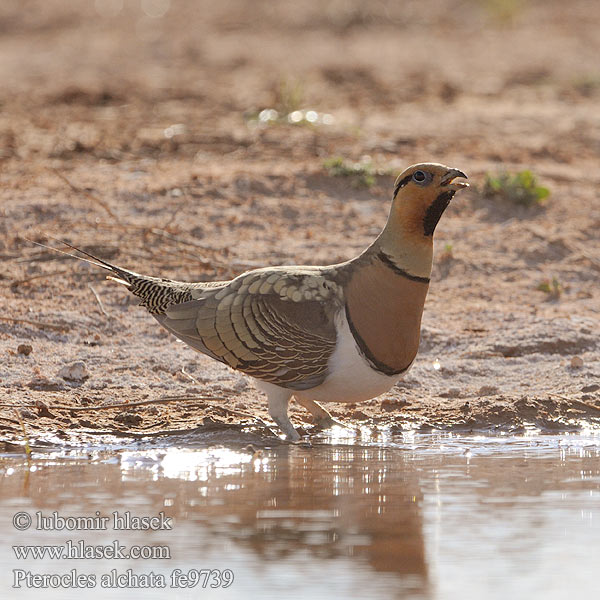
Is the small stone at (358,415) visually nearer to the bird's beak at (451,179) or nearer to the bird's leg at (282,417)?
the bird's leg at (282,417)

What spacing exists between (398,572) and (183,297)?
2.33m

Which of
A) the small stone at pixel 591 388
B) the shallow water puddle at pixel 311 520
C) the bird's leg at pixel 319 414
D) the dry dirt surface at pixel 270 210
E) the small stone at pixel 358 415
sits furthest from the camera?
the small stone at pixel 591 388

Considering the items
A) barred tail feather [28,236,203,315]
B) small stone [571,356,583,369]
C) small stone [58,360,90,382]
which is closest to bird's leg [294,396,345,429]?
barred tail feather [28,236,203,315]

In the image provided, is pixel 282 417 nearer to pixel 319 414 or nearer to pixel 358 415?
pixel 319 414

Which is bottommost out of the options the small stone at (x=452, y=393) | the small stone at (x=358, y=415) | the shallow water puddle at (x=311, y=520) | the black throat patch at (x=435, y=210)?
the shallow water puddle at (x=311, y=520)

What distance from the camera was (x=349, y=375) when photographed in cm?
570

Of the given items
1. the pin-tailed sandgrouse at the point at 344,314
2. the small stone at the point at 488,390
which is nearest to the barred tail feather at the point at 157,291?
the pin-tailed sandgrouse at the point at 344,314

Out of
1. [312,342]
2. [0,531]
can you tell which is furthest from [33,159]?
[0,531]

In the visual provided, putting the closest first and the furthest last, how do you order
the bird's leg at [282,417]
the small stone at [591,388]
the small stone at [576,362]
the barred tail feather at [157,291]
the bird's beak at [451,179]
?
the bird's beak at [451,179] → the bird's leg at [282,417] → the barred tail feather at [157,291] → the small stone at [591,388] → the small stone at [576,362]

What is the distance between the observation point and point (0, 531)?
466 cm

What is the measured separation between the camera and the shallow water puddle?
4184 millimetres

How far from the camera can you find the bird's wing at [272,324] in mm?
5781

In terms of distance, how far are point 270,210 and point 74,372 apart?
2.94m

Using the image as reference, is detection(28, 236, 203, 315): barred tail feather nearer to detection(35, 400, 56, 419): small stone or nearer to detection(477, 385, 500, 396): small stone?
detection(35, 400, 56, 419): small stone
